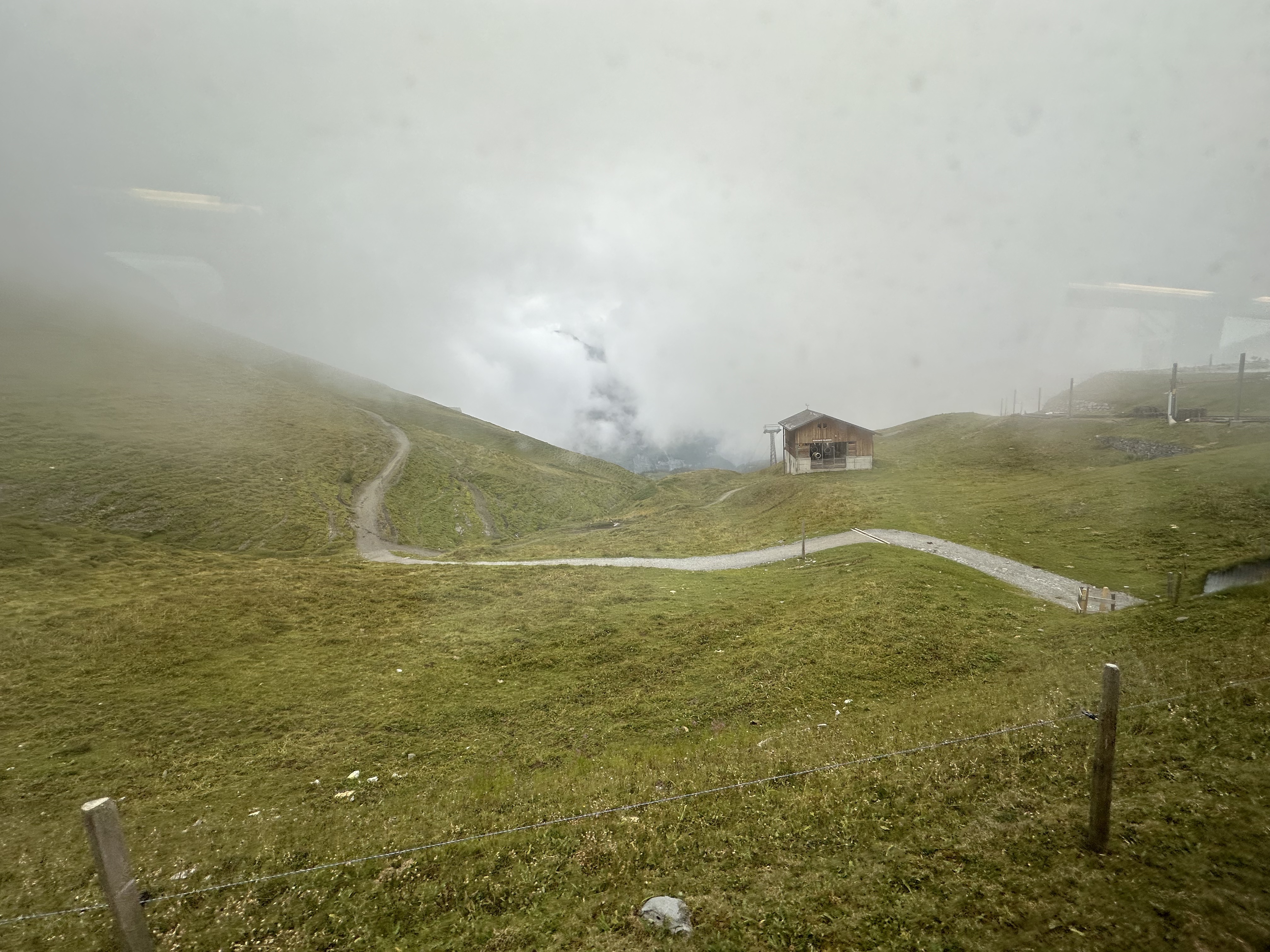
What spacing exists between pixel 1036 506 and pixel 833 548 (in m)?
21.0

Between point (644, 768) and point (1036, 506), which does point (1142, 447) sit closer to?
point (1036, 506)

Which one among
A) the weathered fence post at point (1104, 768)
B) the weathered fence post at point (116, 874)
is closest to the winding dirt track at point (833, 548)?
the weathered fence post at point (1104, 768)

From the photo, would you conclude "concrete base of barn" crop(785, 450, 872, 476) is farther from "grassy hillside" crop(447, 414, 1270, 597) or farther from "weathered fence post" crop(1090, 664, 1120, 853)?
"weathered fence post" crop(1090, 664, 1120, 853)

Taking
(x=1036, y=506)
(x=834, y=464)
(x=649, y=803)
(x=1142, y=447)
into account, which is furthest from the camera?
(x=834, y=464)

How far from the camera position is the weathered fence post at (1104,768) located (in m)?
6.98

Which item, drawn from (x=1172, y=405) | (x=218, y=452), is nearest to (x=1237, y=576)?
(x=1172, y=405)

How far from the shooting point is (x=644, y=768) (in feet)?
44.0

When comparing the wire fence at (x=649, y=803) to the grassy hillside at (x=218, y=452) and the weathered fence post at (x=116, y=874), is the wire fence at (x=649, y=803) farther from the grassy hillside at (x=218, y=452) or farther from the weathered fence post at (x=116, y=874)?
the grassy hillside at (x=218, y=452)

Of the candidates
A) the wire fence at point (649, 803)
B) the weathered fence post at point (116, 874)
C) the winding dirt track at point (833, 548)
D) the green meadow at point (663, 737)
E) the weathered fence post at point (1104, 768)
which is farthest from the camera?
the winding dirt track at point (833, 548)

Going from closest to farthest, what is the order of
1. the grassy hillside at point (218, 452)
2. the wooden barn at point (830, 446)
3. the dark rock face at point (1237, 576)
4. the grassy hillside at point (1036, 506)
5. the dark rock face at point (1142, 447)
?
the dark rock face at point (1237, 576)
the grassy hillside at point (1036, 506)
the grassy hillside at point (218, 452)
the dark rock face at point (1142, 447)
the wooden barn at point (830, 446)

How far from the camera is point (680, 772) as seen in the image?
12625 millimetres

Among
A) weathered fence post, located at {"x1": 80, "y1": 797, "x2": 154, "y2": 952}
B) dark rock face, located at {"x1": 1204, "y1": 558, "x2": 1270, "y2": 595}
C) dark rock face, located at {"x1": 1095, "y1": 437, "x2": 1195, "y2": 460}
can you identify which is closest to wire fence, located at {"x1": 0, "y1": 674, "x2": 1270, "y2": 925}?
weathered fence post, located at {"x1": 80, "y1": 797, "x2": 154, "y2": 952}

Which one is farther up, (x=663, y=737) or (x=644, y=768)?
(x=644, y=768)

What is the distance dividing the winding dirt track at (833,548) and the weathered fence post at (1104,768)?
23.0m
